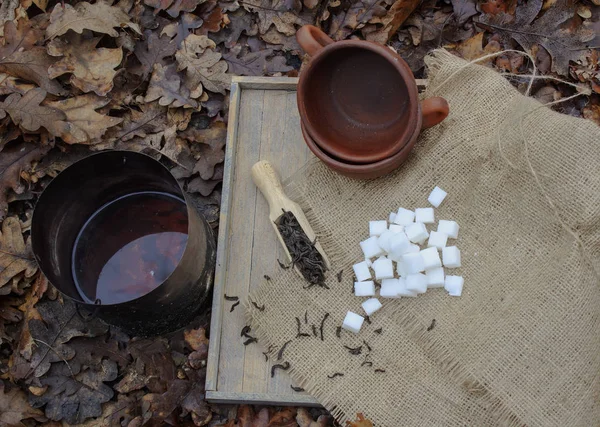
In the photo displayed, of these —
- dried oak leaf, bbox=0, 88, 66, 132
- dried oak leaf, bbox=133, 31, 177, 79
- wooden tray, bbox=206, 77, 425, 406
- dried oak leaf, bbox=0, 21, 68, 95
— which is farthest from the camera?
dried oak leaf, bbox=133, 31, 177, 79

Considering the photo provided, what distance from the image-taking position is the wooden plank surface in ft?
7.34

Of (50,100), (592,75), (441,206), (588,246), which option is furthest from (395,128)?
(50,100)

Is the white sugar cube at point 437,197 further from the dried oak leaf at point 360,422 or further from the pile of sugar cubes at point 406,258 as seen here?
the dried oak leaf at point 360,422

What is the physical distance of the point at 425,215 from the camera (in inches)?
88.5

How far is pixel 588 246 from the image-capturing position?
2068 millimetres

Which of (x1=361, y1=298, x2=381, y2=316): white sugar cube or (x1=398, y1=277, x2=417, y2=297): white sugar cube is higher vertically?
(x1=398, y1=277, x2=417, y2=297): white sugar cube

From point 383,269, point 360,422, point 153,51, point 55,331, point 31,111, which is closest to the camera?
point 360,422

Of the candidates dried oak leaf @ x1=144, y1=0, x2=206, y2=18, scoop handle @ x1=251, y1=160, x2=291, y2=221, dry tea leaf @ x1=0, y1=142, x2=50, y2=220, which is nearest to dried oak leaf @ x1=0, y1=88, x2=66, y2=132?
dry tea leaf @ x1=0, y1=142, x2=50, y2=220

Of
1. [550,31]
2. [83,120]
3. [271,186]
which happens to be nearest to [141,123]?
[83,120]

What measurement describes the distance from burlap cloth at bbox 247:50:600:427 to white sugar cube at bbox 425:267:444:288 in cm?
5

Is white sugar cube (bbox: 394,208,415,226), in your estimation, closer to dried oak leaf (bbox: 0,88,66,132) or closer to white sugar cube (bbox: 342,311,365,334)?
white sugar cube (bbox: 342,311,365,334)

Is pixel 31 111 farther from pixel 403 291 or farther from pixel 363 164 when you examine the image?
pixel 403 291

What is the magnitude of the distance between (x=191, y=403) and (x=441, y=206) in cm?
126

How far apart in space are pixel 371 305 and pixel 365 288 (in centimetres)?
7
